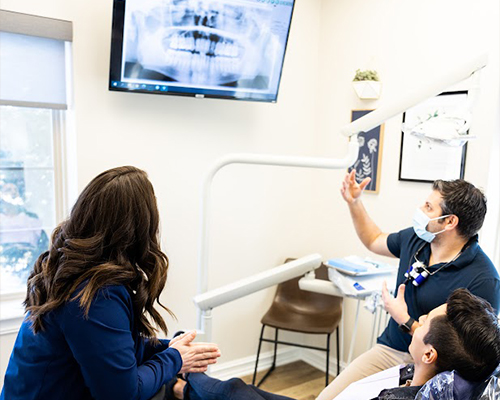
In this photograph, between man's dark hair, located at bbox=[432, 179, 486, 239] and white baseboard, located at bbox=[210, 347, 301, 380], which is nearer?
man's dark hair, located at bbox=[432, 179, 486, 239]

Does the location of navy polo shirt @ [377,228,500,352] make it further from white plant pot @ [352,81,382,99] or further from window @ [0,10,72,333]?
window @ [0,10,72,333]

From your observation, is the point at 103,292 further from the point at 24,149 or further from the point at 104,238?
the point at 24,149

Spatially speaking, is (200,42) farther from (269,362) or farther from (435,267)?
(269,362)

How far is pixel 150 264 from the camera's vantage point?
53.6 inches

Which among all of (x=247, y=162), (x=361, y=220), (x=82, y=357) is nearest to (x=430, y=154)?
(x=361, y=220)

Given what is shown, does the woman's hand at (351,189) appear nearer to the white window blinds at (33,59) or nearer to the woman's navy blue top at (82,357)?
the woman's navy blue top at (82,357)

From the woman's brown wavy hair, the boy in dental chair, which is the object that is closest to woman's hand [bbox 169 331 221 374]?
the boy in dental chair

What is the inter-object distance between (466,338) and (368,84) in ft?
5.98

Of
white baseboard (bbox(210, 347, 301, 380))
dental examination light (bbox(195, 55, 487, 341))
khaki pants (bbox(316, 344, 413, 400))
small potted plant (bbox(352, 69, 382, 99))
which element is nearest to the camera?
dental examination light (bbox(195, 55, 487, 341))

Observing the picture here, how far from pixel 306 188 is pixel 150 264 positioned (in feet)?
6.51

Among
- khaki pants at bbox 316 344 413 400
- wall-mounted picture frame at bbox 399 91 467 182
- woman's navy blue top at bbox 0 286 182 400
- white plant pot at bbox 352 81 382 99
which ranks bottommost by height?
khaki pants at bbox 316 344 413 400

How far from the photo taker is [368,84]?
2.70m

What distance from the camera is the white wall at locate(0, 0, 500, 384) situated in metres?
2.34

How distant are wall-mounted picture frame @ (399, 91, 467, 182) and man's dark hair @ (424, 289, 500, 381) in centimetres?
121
